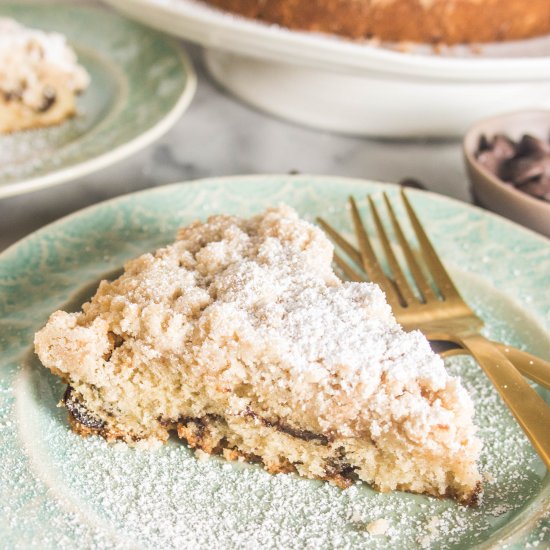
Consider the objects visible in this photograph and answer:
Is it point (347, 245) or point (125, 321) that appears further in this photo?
point (347, 245)

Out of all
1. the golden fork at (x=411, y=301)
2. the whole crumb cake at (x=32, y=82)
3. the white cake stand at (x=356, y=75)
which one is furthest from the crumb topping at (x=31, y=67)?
the golden fork at (x=411, y=301)

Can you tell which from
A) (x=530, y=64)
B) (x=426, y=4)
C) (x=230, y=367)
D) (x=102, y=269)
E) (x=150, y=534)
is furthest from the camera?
(x=426, y=4)

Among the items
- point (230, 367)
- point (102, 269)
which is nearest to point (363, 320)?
point (230, 367)

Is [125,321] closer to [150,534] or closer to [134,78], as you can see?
[150,534]

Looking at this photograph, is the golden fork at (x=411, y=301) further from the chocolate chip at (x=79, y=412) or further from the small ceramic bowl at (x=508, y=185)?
the chocolate chip at (x=79, y=412)

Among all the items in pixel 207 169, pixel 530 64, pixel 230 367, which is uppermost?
pixel 530 64

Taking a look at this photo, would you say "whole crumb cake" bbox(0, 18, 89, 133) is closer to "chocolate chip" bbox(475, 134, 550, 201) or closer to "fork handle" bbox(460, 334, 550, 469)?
"chocolate chip" bbox(475, 134, 550, 201)

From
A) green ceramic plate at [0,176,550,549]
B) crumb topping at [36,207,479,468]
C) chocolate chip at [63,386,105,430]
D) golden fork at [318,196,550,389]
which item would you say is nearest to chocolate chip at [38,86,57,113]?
green ceramic plate at [0,176,550,549]
